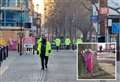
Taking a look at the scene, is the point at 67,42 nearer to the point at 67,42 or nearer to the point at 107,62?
the point at 67,42

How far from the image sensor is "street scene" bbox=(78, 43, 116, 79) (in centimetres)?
1412

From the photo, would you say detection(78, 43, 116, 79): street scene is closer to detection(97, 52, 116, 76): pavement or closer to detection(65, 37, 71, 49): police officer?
detection(97, 52, 116, 76): pavement

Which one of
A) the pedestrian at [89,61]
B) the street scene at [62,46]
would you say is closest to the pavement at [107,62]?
the street scene at [62,46]

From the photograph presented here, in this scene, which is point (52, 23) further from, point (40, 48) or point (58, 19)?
point (40, 48)

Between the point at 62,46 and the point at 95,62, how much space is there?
65.6 metres

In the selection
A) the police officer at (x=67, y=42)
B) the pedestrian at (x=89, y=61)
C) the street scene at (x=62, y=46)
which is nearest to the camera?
the pedestrian at (x=89, y=61)

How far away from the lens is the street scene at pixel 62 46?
563 inches

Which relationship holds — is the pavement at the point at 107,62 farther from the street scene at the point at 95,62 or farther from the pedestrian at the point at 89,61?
the pedestrian at the point at 89,61

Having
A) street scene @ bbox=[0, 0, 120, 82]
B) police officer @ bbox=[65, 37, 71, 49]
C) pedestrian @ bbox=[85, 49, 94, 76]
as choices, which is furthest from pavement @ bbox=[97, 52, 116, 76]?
police officer @ bbox=[65, 37, 71, 49]

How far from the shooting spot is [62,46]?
7975 centimetres

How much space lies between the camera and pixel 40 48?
28766mm

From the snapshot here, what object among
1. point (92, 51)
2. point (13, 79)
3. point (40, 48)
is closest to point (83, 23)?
point (40, 48)

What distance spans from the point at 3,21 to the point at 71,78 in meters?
74.6

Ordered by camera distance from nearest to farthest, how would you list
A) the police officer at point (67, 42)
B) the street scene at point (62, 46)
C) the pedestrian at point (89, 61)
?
the pedestrian at point (89, 61)
the street scene at point (62, 46)
the police officer at point (67, 42)
